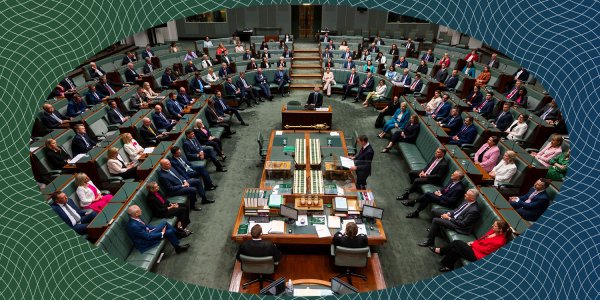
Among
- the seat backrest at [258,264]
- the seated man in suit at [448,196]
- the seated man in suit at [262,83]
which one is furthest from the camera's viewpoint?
the seated man in suit at [262,83]

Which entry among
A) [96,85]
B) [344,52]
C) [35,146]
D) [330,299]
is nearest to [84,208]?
[35,146]

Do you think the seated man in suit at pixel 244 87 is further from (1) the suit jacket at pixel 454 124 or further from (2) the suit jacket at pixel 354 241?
(2) the suit jacket at pixel 354 241

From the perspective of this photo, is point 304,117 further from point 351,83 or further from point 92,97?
point 92,97

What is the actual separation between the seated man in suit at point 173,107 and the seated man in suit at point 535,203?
27.3 ft

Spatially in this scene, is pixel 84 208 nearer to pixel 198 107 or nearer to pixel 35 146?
pixel 35 146

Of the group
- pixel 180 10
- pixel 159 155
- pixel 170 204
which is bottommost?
pixel 170 204

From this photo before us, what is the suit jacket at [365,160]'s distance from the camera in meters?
6.88

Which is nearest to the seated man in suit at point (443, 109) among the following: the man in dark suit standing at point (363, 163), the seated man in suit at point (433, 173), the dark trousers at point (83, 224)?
the seated man in suit at point (433, 173)

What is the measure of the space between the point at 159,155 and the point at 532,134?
8562 mm

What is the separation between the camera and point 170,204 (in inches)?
237

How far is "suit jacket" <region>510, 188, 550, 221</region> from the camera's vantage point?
214 inches

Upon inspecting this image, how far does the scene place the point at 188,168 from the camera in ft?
23.4

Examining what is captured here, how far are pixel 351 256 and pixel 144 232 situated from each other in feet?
9.86

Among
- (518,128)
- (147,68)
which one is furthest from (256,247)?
(147,68)
